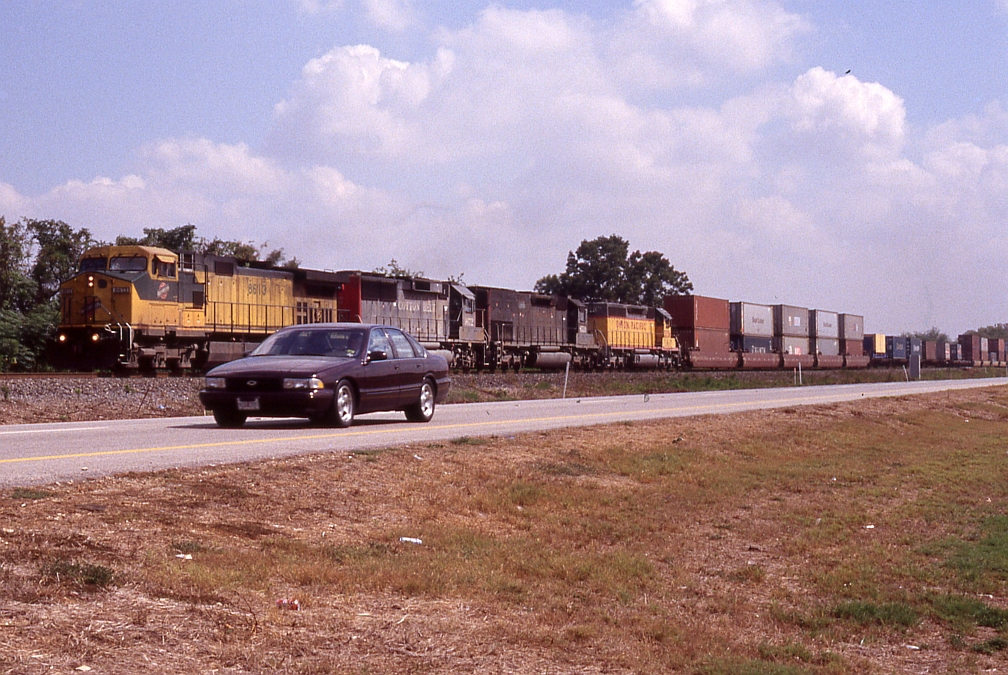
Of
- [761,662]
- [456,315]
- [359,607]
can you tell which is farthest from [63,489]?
[456,315]

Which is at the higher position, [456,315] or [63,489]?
[456,315]

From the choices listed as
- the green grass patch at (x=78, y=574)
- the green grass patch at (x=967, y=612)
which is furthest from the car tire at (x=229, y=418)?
the green grass patch at (x=967, y=612)

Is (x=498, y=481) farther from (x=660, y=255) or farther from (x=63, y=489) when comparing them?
(x=660, y=255)

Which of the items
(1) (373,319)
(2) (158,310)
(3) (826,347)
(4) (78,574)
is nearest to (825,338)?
(3) (826,347)

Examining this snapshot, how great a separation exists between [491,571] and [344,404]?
7.87m

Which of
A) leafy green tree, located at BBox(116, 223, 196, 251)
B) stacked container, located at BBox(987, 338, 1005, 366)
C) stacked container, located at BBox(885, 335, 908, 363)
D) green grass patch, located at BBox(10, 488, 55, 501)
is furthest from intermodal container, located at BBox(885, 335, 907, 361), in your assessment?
green grass patch, located at BBox(10, 488, 55, 501)

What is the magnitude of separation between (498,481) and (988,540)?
5.70 m

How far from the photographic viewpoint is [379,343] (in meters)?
16.1

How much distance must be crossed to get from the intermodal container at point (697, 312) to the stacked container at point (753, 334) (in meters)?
1.35

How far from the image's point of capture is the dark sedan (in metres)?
14.4

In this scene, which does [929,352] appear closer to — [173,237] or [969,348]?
[969,348]

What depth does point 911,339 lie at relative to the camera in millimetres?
94062

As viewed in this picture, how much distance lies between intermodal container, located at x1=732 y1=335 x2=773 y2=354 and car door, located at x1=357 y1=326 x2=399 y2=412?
52.3 meters

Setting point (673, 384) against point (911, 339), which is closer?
point (673, 384)
